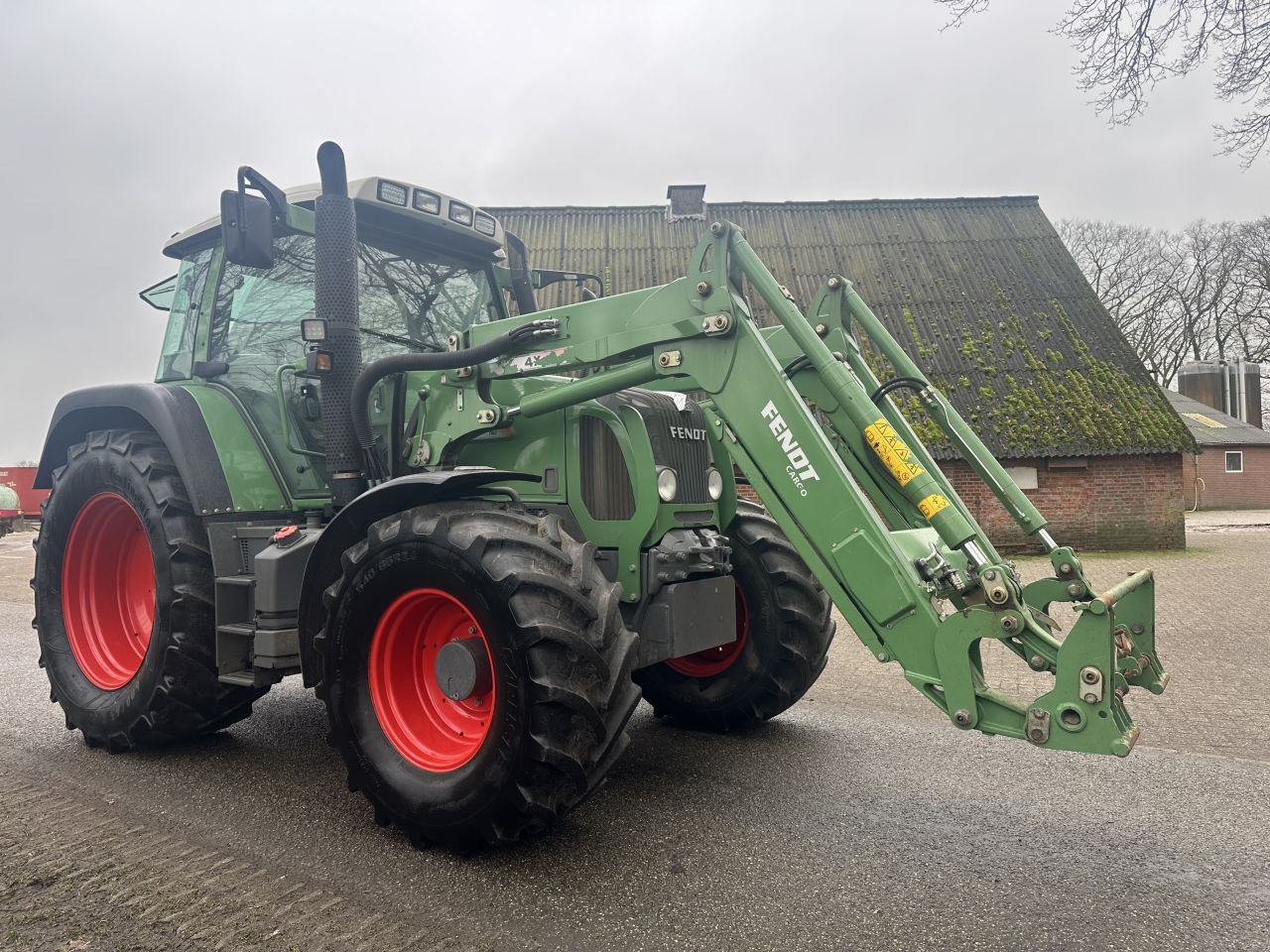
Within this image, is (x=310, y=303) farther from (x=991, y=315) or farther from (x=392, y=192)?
(x=991, y=315)

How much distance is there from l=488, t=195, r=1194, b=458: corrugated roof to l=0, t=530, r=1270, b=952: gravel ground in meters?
9.80

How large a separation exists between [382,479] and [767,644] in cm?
208

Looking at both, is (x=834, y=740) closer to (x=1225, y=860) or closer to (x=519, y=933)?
(x=1225, y=860)

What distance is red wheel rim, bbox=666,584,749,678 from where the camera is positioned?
4.75 meters

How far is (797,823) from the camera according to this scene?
3.60 m

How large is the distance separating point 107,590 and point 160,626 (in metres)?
1.03

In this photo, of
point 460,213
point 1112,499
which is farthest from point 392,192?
point 1112,499

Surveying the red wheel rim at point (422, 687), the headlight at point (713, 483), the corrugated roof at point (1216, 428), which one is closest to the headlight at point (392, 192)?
the headlight at point (713, 483)

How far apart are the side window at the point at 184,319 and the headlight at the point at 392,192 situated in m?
1.24

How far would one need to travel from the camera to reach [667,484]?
406 centimetres

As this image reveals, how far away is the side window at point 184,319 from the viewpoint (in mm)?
5094

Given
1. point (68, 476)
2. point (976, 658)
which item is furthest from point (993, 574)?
point (68, 476)

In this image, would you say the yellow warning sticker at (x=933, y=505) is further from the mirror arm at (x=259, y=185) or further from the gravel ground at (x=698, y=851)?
the mirror arm at (x=259, y=185)

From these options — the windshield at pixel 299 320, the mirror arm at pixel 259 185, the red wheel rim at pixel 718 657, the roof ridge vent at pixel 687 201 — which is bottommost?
the red wheel rim at pixel 718 657
